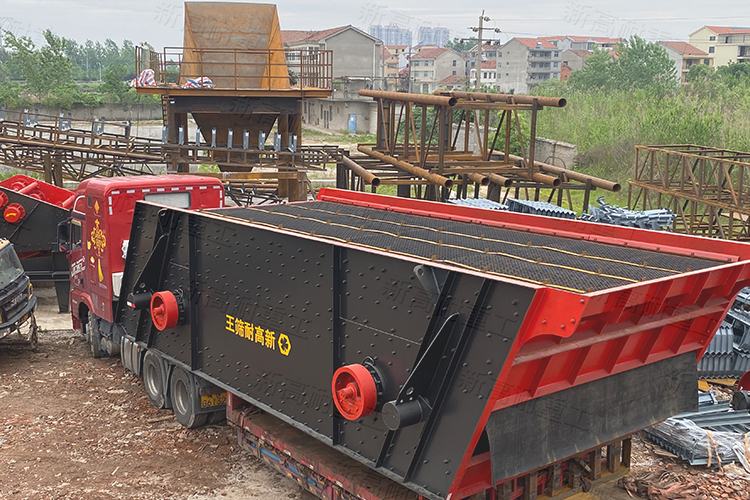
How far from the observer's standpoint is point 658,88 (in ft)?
165

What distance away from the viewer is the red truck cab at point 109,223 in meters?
11.3

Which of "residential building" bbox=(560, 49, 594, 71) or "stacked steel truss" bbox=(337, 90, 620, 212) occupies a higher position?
"residential building" bbox=(560, 49, 594, 71)

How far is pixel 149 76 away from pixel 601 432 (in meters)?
19.6

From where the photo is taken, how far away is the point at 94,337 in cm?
1270

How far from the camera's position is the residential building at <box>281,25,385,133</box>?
6369 cm

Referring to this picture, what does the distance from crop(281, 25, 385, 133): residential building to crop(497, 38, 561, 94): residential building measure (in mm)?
39986

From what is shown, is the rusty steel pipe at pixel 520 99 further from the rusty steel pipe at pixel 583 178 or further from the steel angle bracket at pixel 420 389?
the steel angle bracket at pixel 420 389

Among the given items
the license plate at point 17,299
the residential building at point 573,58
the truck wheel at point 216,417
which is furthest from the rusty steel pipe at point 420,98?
the residential building at point 573,58

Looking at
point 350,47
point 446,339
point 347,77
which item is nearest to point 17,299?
point 446,339

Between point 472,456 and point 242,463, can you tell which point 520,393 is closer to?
point 472,456

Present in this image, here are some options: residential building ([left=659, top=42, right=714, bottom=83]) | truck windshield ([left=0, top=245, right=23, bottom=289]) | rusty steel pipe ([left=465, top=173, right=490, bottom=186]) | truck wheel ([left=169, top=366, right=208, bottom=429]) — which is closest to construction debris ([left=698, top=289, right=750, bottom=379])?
rusty steel pipe ([left=465, top=173, right=490, bottom=186])

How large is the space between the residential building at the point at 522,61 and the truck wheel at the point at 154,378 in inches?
4243

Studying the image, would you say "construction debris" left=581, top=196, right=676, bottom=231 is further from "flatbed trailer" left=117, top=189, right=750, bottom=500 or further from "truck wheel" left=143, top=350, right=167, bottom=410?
"truck wheel" left=143, top=350, right=167, bottom=410

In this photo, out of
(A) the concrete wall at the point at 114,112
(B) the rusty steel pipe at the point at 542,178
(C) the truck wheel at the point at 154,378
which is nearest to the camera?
(C) the truck wheel at the point at 154,378
